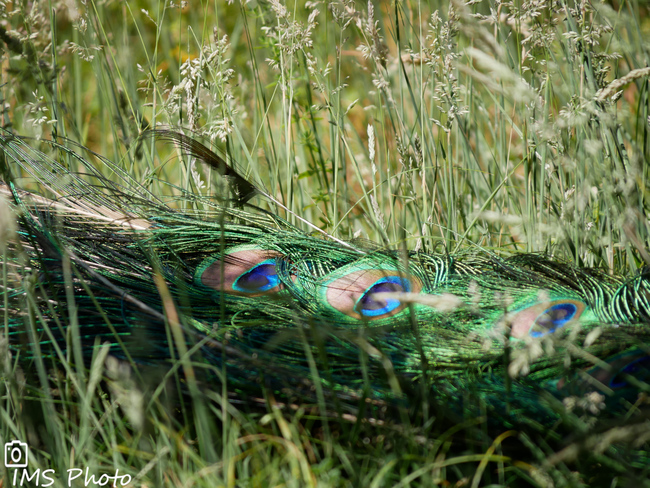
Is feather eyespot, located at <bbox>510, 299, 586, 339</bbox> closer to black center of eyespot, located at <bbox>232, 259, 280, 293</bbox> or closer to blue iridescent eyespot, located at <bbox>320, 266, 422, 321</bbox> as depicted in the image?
blue iridescent eyespot, located at <bbox>320, 266, 422, 321</bbox>

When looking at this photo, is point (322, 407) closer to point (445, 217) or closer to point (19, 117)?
point (445, 217)

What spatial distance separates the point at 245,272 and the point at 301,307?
9.6 inches

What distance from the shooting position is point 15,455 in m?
0.88

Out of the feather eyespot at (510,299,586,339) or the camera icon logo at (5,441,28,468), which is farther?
the feather eyespot at (510,299,586,339)

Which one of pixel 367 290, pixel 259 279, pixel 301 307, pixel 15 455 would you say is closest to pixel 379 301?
pixel 367 290

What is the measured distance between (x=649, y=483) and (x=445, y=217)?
1043 mm

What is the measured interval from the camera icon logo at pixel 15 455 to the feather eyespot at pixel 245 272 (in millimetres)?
465

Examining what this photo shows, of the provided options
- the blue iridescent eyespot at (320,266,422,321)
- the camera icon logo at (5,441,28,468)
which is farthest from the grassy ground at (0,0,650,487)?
the blue iridescent eyespot at (320,266,422,321)

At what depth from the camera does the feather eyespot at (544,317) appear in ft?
3.20

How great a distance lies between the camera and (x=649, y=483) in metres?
0.69

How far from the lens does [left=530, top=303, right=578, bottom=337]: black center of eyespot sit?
97cm

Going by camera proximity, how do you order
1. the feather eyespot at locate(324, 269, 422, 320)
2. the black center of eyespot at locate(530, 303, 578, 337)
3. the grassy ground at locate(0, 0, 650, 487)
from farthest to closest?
the feather eyespot at locate(324, 269, 422, 320) → the black center of eyespot at locate(530, 303, 578, 337) → the grassy ground at locate(0, 0, 650, 487)

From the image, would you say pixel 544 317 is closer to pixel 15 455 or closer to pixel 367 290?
pixel 367 290

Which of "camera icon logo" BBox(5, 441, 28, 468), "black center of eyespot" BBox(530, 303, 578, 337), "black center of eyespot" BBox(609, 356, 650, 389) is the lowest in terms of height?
"camera icon logo" BBox(5, 441, 28, 468)
